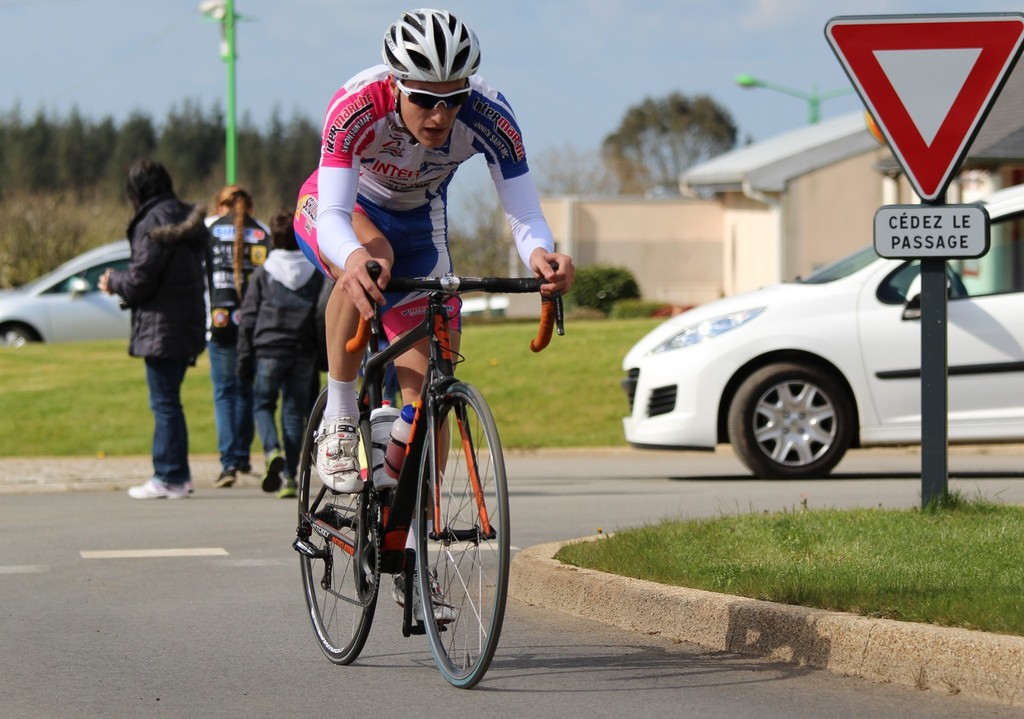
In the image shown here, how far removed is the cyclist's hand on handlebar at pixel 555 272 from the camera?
5.12 m

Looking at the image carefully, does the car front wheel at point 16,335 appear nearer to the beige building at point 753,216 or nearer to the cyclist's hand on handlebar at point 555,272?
the beige building at point 753,216

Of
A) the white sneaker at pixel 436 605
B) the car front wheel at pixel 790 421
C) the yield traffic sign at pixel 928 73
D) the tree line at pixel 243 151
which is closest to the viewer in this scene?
the white sneaker at pixel 436 605

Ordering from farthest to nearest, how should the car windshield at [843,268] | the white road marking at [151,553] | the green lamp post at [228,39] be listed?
the green lamp post at [228,39]
the car windshield at [843,268]
the white road marking at [151,553]

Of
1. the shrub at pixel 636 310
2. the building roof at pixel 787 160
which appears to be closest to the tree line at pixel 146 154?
the building roof at pixel 787 160

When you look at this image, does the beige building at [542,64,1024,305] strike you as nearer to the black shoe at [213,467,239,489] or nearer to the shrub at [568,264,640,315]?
the shrub at [568,264,640,315]

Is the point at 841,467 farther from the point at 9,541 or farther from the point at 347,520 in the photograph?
the point at 347,520

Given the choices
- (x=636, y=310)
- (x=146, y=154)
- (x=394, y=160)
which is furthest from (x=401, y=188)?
(x=146, y=154)

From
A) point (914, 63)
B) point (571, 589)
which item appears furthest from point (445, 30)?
point (914, 63)

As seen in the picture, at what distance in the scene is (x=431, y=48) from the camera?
513cm

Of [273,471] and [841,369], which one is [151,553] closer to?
[273,471]

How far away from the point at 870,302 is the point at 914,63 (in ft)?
14.8

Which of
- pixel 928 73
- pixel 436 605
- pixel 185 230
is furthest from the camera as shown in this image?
pixel 185 230

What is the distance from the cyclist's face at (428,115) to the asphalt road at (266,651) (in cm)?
170

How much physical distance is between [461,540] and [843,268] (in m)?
7.74
